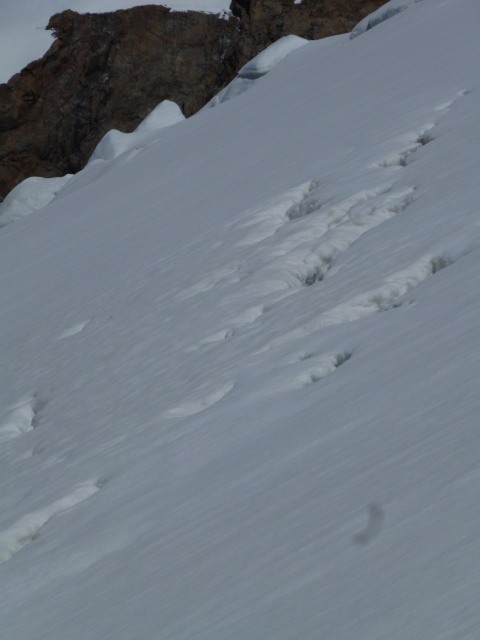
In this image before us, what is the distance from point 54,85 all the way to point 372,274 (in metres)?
23.1

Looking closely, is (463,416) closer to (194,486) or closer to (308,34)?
(194,486)

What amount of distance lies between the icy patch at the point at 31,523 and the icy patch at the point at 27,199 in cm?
1454

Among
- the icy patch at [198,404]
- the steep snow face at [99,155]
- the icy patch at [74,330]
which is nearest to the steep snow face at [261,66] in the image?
the steep snow face at [99,155]

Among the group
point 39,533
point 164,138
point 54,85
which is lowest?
point 39,533

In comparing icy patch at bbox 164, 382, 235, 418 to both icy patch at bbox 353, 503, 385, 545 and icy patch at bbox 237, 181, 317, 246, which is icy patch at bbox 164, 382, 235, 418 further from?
icy patch at bbox 237, 181, 317, 246

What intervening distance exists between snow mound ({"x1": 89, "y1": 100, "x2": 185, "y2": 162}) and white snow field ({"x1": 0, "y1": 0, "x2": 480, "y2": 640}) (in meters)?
8.04

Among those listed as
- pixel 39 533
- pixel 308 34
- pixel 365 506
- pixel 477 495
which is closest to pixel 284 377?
pixel 39 533

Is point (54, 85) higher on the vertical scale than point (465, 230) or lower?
higher

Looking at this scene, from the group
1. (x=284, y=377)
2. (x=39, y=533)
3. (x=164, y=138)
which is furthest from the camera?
(x=164, y=138)

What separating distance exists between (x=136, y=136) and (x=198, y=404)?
13045 mm

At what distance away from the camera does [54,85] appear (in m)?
24.9

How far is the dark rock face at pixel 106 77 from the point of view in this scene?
24359 millimetres

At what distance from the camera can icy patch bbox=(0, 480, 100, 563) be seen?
2.86 meters

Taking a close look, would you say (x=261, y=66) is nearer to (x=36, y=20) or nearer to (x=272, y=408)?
(x=272, y=408)
